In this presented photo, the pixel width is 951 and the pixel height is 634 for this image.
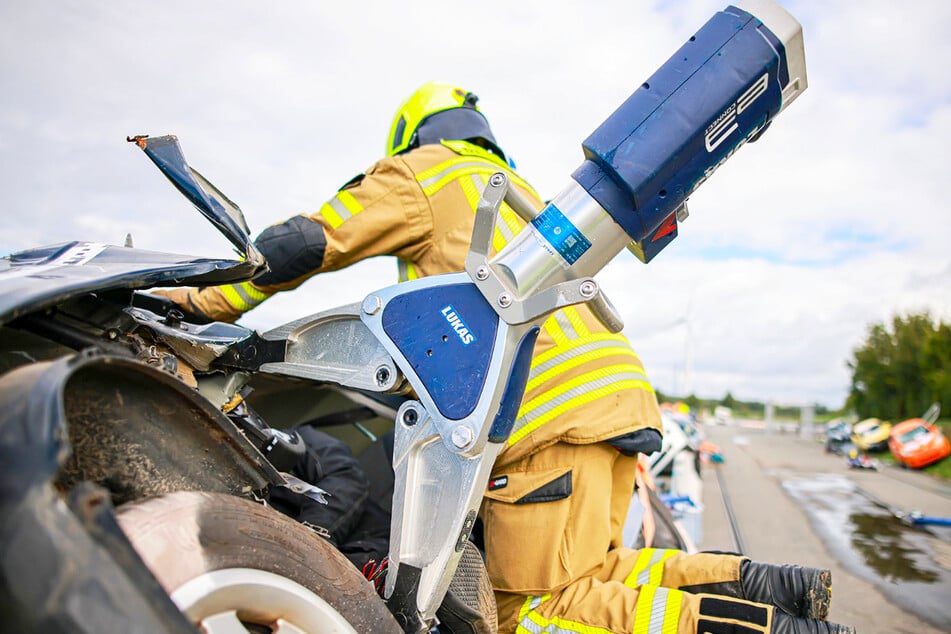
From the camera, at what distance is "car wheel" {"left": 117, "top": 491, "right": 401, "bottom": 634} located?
1.02m

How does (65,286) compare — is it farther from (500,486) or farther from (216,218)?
(500,486)

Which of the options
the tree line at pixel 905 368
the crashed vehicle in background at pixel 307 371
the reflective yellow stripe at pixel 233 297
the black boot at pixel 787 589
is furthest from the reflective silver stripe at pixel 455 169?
the tree line at pixel 905 368

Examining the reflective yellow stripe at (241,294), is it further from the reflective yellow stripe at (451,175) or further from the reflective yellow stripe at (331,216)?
the reflective yellow stripe at (451,175)

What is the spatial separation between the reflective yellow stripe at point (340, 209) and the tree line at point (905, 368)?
31786 millimetres

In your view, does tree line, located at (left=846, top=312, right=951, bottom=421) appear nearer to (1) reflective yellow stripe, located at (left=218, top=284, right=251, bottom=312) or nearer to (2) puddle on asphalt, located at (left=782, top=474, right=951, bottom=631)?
(2) puddle on asphalt, located at (left=782, top=474, right=951, bottom=631)

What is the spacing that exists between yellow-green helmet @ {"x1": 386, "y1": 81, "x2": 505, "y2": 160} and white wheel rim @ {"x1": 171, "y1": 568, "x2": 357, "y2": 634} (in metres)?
1.68

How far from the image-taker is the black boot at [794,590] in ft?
6.39

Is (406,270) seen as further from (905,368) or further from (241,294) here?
(905,368)

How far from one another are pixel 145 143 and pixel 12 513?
3.29 feet

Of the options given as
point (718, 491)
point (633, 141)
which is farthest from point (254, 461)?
point (718, 491)

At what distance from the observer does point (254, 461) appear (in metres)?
1.40

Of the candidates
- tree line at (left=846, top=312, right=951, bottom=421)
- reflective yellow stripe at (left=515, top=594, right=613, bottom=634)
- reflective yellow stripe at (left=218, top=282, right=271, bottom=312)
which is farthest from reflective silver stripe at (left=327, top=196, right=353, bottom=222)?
tree line at (left=846, top=312, right=951, bottom=421)

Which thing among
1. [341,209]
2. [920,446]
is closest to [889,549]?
[341,209]

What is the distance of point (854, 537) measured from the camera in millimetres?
5910
